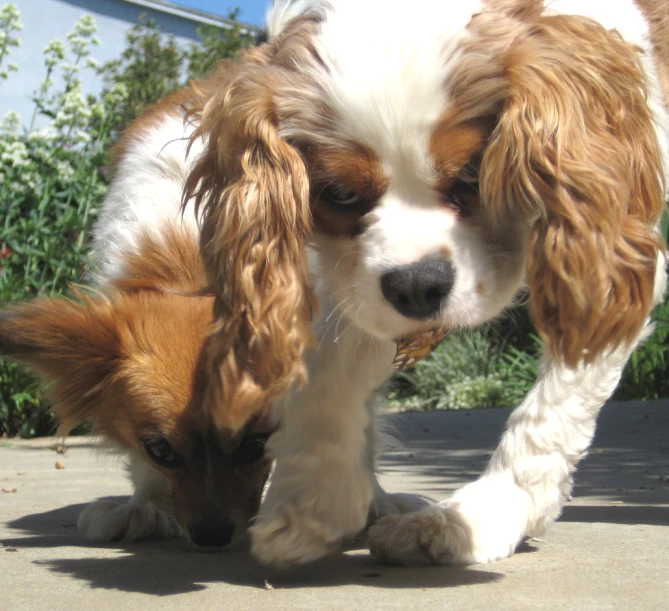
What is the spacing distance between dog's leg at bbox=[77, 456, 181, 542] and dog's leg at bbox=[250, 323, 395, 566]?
948 millimetres

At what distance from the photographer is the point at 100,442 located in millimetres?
4379

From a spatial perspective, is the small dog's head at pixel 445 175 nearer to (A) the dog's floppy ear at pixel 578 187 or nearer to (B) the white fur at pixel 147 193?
(A) the dog's floppy ear at pixel 578 187

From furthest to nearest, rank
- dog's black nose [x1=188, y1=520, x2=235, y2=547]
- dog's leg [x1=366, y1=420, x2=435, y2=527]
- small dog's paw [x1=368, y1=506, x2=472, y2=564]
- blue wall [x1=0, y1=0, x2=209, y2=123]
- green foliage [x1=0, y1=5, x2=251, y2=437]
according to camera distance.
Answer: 1. blue wall [x1=0, y1=0, x2=209, y2=123]
2. green foliage [x1=0, y1=5, x2=251, y2=437]
3. dog's leg [x1=366, y1=420, x2=435, y2=527]
4. dog's black nose [x1=188, y1=520, x2=235, y2=547]
5. small dog's paw [x1=368, y1=506, x2=472, y2=564]

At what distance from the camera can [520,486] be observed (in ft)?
11.0

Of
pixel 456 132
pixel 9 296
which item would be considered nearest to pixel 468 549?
pixel 456 132

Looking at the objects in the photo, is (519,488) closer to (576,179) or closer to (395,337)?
(395,337)

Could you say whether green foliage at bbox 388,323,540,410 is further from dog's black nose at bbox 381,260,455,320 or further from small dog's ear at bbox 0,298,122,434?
dog's black nose at bbox 381,260,455,320

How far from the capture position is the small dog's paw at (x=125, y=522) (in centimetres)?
402

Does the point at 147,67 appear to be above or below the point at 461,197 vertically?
above

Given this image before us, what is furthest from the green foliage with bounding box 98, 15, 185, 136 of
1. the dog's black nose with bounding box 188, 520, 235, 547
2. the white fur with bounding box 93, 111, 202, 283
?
the dog's black nose with bounding box 188, 520, 235, 547

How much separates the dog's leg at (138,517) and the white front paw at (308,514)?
3.60 feet

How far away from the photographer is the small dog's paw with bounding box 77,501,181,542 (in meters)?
4.02

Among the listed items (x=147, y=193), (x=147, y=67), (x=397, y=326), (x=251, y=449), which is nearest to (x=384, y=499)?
(x=251, y=449)

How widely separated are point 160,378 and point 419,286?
143 centimetres
